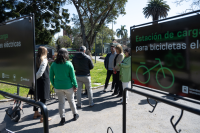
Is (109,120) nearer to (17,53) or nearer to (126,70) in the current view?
(126,70)

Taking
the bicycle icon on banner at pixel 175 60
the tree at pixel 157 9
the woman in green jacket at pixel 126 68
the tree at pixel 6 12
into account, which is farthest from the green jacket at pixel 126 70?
the tree at pixel 157 9

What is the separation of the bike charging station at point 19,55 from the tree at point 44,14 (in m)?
18.4

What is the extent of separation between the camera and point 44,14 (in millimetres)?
20297

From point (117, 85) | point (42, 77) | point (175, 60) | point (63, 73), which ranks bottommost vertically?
point (117, 85)

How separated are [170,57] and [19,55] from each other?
192cm

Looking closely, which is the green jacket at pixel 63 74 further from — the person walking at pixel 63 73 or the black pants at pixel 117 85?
the black pants at pixel 117 85

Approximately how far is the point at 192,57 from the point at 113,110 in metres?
3.48

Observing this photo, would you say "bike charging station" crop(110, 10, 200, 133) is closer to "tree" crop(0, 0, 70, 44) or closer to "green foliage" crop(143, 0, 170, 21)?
"tree" crop(0, 0, 70, 44)

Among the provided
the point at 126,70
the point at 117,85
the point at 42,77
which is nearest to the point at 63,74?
the point at 42,77

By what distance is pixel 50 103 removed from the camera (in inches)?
215

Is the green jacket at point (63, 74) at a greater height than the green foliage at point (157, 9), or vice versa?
the green foliage at point (157, 9)

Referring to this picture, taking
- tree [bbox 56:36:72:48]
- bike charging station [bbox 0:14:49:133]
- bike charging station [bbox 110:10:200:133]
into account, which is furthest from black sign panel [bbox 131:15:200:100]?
tree [bbox 56:36:72:48]

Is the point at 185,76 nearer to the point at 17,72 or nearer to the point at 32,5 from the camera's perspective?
the point at 17,72

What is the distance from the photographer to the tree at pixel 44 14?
19.0 m
